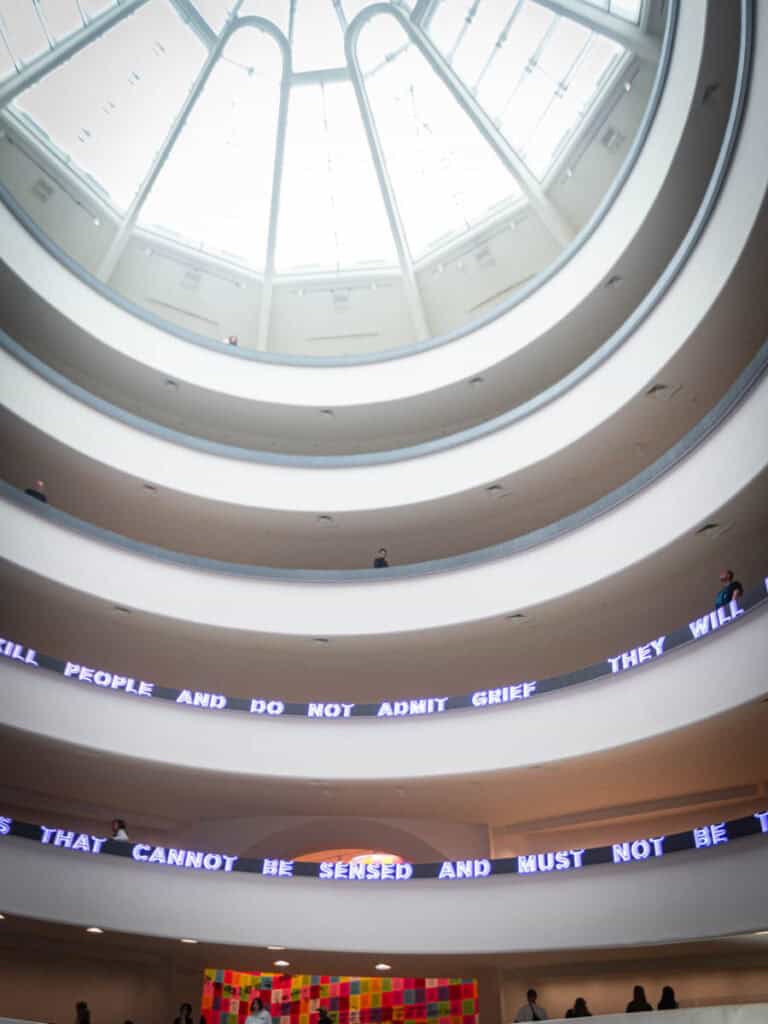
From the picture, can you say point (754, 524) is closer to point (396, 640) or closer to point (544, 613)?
point (544, 613)

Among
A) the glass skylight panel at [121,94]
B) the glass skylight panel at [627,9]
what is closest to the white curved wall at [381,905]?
the glass skylight panel at [627,9]

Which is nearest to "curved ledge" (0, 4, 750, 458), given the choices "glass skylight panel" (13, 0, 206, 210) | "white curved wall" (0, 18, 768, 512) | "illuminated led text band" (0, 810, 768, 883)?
"white curved wall" (0, 18, 768, 512)

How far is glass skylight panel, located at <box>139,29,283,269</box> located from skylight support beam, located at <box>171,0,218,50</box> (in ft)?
1.91

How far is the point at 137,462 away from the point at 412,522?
8.39 m

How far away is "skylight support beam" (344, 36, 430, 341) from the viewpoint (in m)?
27.4

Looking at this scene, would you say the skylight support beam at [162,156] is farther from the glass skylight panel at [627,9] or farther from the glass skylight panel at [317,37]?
the glass skylight panel at [627,9]

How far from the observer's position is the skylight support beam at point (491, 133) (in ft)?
87.1

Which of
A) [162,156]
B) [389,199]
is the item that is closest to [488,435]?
[389,199]

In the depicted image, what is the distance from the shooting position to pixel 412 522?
26578mm

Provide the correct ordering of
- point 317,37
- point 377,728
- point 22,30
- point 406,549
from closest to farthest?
point 377,728 < point 22,30 < point 317,37 < point 406,549

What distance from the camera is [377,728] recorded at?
21000 millimetres

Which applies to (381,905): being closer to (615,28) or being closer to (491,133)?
(491,133)

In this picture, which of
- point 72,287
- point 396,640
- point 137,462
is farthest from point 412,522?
point 72,287

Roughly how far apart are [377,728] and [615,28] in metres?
19.7
